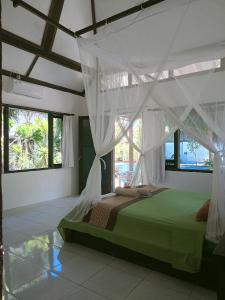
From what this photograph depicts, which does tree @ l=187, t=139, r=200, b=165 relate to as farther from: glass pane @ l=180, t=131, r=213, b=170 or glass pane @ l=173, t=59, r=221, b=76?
glass pane @ l=173, t=59, r=221, b=76

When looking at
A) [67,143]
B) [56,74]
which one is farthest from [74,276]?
[56,74]

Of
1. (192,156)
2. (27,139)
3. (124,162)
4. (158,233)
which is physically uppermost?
(27,139)

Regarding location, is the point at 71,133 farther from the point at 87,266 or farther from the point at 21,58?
the point at 87,266

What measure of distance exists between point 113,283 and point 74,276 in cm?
40

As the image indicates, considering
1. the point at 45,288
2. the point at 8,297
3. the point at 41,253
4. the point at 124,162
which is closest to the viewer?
the point at 8,297

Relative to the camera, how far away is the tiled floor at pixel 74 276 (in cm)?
198

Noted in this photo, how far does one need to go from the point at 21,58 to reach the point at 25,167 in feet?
7.25

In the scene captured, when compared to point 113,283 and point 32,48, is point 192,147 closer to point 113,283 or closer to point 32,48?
point 113,283

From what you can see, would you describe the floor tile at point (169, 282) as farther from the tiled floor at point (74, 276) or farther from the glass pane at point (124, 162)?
the glass pane at point (124, 162)

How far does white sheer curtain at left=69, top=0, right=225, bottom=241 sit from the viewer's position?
2262 mm

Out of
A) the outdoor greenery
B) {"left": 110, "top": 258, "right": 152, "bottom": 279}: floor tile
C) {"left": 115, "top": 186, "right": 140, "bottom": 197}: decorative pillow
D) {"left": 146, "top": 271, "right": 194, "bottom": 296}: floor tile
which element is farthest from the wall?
{"left": 146, "top": 271, "right": 194, "bottom": 296}: floor tile

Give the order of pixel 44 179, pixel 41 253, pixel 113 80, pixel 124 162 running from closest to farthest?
1. pixel 41 253
2. pixel 113 80
3. pixel 44 179
4. pixel 124 162

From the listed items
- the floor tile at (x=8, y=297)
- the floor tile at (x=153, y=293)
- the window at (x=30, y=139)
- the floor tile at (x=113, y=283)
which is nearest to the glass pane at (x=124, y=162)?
the window at (x=30, y=139)

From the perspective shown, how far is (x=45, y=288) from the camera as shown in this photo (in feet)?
6.75
